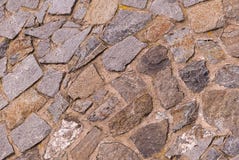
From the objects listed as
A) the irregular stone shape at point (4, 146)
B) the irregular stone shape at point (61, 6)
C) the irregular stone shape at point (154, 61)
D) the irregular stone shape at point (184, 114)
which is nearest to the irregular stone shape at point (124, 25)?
the irregular stone shape at point (154, 61)

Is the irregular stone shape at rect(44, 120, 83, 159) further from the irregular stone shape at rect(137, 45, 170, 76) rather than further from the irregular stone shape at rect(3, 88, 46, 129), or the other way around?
the irregular stone shape at rect(137, 45, 170, 76)

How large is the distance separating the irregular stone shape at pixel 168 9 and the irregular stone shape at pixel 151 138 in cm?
57

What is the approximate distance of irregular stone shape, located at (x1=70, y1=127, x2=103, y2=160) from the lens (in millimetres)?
2432

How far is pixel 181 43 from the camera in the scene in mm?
2531

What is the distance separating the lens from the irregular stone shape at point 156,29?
2.60 m

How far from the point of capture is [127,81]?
254cm

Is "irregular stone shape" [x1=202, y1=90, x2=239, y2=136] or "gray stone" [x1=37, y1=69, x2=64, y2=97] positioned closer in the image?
"irregular stone shape" [x1=202, y1=90, x2=239, y2=136]

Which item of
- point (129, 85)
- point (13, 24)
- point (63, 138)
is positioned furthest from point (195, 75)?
point (13, 24)

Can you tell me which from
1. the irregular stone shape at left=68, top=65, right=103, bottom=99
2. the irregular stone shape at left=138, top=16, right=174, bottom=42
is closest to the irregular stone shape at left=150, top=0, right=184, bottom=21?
the irregular stone shape at left=138, top=16, right=174, bottom=42

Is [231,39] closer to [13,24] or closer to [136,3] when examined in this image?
[136,3]

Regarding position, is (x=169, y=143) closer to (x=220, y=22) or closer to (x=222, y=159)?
(x=222, y=159)

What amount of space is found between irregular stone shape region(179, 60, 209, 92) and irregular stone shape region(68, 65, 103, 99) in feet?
1.40

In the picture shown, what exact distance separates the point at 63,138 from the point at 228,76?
830 millimetres

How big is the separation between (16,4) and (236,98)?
150cm
